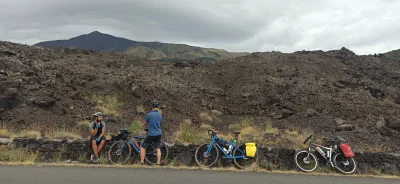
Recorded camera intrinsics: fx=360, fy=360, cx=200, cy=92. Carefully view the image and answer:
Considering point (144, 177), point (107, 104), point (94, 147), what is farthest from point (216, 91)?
point (144, 177)

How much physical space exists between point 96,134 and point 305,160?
6978 mm

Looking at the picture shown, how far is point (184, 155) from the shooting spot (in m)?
12.1

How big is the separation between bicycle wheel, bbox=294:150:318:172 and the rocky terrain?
6.19 metres

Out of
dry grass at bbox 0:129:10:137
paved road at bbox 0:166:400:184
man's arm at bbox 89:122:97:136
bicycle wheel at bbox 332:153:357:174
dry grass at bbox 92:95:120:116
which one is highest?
dry grass at bbox 92:95:120:116

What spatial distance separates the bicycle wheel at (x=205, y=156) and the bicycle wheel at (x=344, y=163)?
4072 mm

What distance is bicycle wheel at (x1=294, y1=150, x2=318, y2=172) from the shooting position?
12.0 m

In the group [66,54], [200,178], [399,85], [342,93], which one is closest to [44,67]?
[66,54]

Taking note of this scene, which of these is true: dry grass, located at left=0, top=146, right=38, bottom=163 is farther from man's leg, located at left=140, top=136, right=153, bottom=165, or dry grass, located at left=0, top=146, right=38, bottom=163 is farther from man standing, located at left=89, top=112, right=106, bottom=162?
man's leg, located at left=140, top=136, right=153, bottom=165

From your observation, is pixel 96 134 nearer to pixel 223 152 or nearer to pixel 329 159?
pixel 223 152

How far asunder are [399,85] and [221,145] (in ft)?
75.3

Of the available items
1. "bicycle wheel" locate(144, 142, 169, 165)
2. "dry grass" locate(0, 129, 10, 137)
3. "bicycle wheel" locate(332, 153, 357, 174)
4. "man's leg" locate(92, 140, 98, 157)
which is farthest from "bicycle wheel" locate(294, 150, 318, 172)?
"dry grass" locate(0, 129, 10, 137)

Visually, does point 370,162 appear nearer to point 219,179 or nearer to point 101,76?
point 219,179

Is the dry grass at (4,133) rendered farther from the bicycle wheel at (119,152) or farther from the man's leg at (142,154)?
the man's leg at (142,154)

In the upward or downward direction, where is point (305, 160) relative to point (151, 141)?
downward
